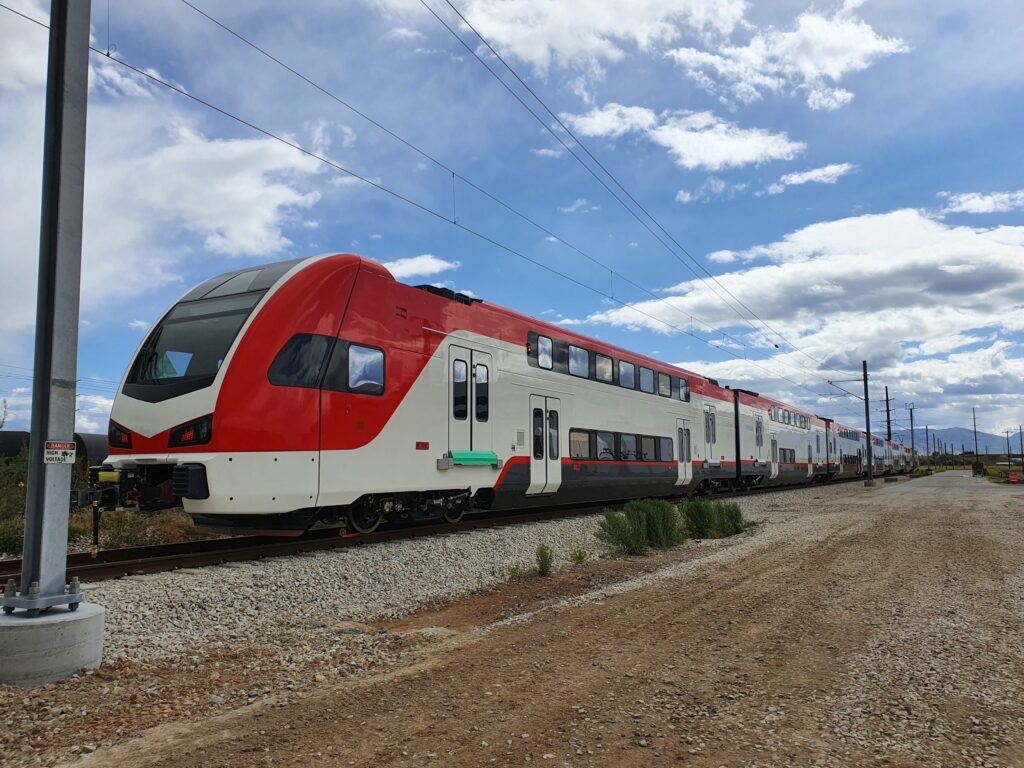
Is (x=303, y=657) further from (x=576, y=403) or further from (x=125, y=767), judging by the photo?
(x=576, y=403)

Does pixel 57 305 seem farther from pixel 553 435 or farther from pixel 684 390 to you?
pixel 684 390

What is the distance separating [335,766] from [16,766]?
153 cm

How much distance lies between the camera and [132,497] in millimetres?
8664

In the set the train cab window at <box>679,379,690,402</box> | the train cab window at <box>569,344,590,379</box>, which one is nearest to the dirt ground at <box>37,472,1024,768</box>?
the train cab window at <box>569,344,590,379</box>

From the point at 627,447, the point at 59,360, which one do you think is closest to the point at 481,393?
the point at 627,447

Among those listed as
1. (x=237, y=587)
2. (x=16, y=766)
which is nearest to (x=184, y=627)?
(x=237, y=587)

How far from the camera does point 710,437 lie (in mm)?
24031

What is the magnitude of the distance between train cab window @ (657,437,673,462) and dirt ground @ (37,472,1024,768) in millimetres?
11351

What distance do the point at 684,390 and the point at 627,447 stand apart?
196 inches

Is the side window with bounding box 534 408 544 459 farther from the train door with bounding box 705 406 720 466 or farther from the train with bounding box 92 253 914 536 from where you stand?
the train door with bounding box 705 406 720 466

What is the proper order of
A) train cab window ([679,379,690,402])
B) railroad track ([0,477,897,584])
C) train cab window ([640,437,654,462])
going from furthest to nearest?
train cab window ([679,379,690,402])
train cab window ([640,437,654,462])
railroad track ([0,477,897,584])

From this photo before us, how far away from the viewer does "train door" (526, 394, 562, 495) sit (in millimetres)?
13898

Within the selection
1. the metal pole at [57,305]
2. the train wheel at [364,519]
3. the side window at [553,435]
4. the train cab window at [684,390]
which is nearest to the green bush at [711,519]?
the side window at [553,435]

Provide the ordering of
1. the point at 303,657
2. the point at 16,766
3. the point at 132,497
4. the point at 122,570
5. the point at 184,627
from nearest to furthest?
1. the point at 16,766
2. the point at 303,657
3. the point at 184,627
4. the point at 122,570
5. the point at 132,497
